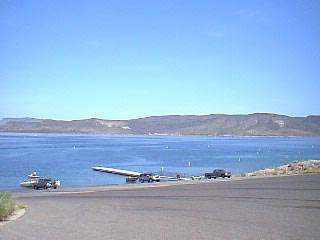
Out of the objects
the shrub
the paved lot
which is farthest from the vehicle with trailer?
the shrub

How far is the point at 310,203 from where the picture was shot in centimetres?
1591

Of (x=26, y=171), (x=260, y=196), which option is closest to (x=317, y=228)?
(x=260, y=196)

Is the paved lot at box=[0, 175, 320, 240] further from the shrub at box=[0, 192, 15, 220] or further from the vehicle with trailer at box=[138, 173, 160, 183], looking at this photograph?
the vehicle with trailer at box=[138, 173, 160, 183]

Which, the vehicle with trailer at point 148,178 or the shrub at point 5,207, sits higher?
the shrub at point 5,207

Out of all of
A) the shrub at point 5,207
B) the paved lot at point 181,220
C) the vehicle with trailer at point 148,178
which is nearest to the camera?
the paved lot at point 181,220

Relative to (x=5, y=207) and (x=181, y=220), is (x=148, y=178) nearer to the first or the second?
(x=5, y=207)

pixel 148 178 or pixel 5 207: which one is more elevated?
pixel 5 207

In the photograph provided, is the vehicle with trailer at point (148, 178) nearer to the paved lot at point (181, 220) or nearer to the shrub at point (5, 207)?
the paved lot at point (181, 220)

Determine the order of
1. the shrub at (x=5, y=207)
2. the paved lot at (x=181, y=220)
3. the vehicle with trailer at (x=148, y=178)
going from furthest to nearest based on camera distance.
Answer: the vehicle with trailer at (x=148, y=178)
the shrub at (x=5, y=207)
the paved lot at (x=181, y=220)

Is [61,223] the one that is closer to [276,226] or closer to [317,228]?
[276,226]

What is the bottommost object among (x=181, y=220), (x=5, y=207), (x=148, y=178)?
(x=148, y=178)

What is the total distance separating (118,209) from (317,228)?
750cm

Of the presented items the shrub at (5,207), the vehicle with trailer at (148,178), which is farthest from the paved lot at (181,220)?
the vehicle with trailer at (148,178)

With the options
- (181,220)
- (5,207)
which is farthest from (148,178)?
(181,220)
